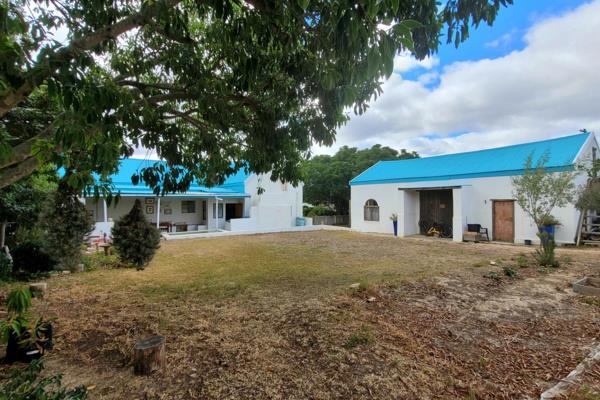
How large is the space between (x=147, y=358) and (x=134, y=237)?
12.6 feet

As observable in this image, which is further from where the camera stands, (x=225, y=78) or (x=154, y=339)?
(x=225, y=78)

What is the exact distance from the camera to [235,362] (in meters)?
3.41

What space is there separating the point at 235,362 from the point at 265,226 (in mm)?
17321

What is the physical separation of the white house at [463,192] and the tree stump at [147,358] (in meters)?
15.2

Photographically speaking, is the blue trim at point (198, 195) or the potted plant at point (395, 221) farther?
the potted plant at point (395, 221)

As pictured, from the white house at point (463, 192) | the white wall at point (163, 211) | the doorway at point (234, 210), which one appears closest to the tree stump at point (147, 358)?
the white house at point (463, 192)

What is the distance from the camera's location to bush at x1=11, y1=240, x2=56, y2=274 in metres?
7.88

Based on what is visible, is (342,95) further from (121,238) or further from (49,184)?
(49,184)

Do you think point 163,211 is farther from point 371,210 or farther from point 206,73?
point 206,73

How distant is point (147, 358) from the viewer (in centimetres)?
320

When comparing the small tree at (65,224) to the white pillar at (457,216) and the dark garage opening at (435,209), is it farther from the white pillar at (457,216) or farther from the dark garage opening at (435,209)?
the dark garage opening at (435,209)

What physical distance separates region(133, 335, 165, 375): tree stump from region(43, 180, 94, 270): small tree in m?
4.82

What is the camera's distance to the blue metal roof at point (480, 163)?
14.0 m

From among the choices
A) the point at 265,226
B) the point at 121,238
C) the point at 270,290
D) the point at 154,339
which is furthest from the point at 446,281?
the point at 265,226
